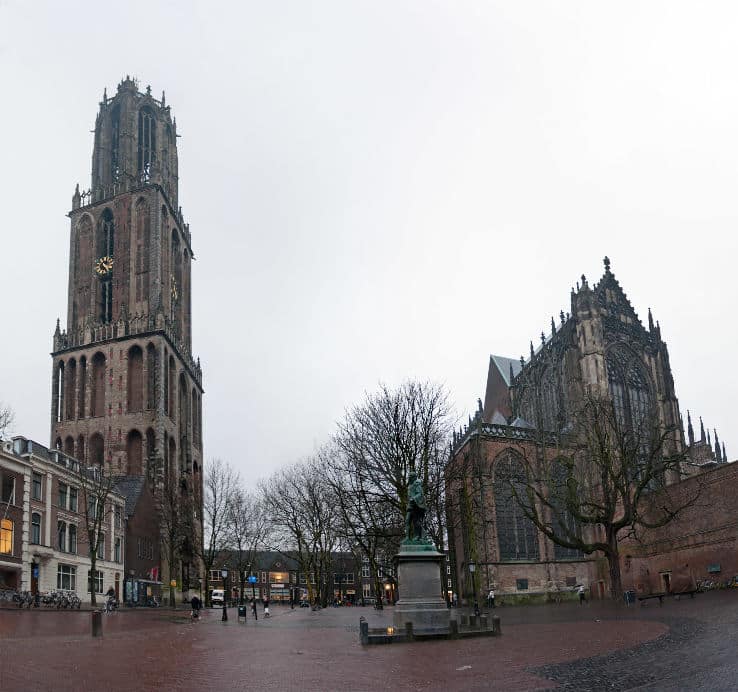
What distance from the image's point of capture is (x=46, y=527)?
48.7m

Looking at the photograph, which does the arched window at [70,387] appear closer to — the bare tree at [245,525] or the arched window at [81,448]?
the arched window at [81,448]

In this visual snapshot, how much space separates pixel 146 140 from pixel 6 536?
62075 millimetres

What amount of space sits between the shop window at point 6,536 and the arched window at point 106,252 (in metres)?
42.5

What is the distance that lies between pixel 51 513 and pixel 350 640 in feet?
107

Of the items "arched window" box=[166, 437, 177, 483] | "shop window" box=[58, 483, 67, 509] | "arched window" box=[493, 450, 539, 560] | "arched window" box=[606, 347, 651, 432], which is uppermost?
"arched window" box=[606, 347, 651, 432]

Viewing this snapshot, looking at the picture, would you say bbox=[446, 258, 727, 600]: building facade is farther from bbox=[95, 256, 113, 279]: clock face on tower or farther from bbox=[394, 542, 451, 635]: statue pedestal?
bbox=[95, 256, 113, 279]: clock face on tower

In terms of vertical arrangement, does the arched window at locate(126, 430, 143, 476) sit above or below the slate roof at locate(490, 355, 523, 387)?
below

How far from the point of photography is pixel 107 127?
94.2 m

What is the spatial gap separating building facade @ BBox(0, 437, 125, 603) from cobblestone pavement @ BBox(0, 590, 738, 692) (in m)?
21.5

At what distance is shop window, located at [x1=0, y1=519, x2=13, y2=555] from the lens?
43.3 m

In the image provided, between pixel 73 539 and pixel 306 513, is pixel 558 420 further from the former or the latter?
pixel 73 539

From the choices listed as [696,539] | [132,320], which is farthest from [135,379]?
[696,539]

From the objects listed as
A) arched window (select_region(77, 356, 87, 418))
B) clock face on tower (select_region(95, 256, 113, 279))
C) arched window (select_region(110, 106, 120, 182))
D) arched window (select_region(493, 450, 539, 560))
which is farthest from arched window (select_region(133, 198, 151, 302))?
arched window (select_region(493, 450, 539, 560))

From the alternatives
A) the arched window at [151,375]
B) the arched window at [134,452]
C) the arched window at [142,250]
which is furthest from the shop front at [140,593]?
the arched window at [142,250]
